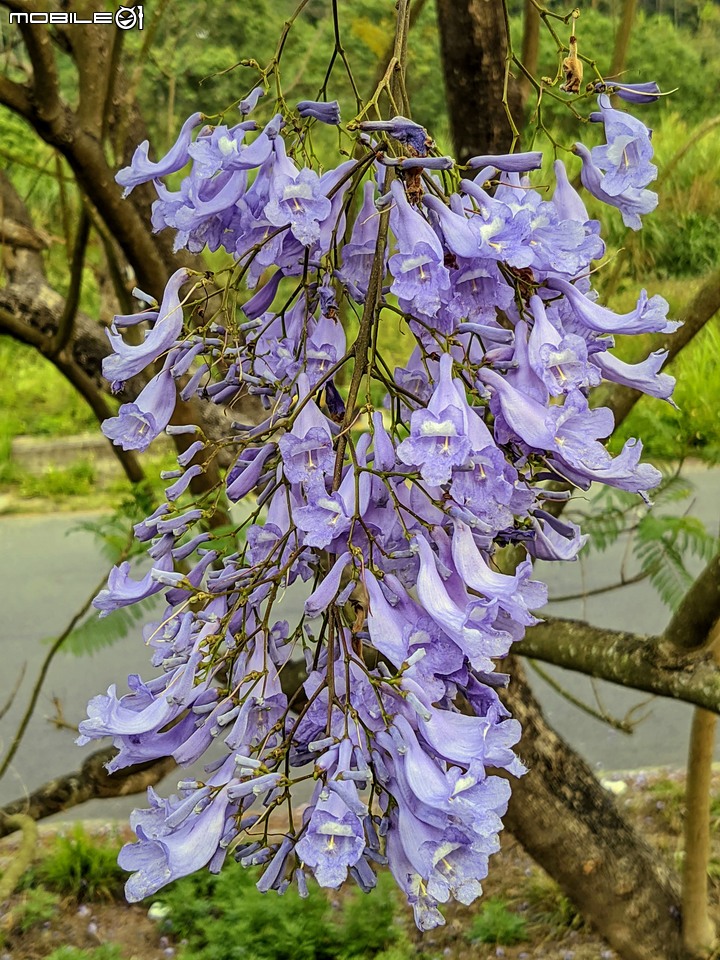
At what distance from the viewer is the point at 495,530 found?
0.53 meters

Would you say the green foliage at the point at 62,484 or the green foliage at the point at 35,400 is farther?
the green foliage at the point at 35,400

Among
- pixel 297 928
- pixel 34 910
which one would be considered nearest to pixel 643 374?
pixel 297 928

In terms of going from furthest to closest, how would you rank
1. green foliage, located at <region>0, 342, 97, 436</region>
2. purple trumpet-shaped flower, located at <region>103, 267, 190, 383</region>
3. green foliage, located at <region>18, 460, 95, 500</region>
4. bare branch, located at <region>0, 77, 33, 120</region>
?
green foliage, located at <region>0, 342, 97, 436</region> → green foliage, located at <region>18, 460, 95, 500</region> → bare branch, located at <region>0, 77, 33, 120</region> → purple trumpet-shaped flower, located at <region>103, 267, 190, 383</region>

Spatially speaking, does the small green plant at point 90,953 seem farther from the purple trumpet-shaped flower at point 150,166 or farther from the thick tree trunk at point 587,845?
the purple trumpet-shaped flower at point 150,166

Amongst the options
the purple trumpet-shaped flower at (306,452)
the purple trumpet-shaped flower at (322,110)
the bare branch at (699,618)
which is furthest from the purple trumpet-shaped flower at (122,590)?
the bare branch at (699,618)

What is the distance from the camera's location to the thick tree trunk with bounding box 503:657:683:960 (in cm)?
155

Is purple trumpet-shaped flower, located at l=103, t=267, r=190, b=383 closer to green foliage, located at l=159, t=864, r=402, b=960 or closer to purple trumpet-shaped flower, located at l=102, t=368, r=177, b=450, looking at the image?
purple trumpet-shaped flower, located at l=102, t=368, r=177, b=450

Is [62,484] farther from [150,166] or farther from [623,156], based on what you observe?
[623,156]

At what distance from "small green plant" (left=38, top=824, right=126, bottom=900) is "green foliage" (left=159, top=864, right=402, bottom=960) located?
0.39 m

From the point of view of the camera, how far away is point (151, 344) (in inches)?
22.8

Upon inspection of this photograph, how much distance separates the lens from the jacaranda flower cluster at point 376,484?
494 mm

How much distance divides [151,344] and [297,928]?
173cm

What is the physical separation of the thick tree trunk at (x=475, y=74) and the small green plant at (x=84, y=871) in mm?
2026

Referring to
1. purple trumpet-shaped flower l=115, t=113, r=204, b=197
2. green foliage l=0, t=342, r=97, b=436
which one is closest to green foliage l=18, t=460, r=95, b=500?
green foliage l=0, t=342, r=97, b=436
